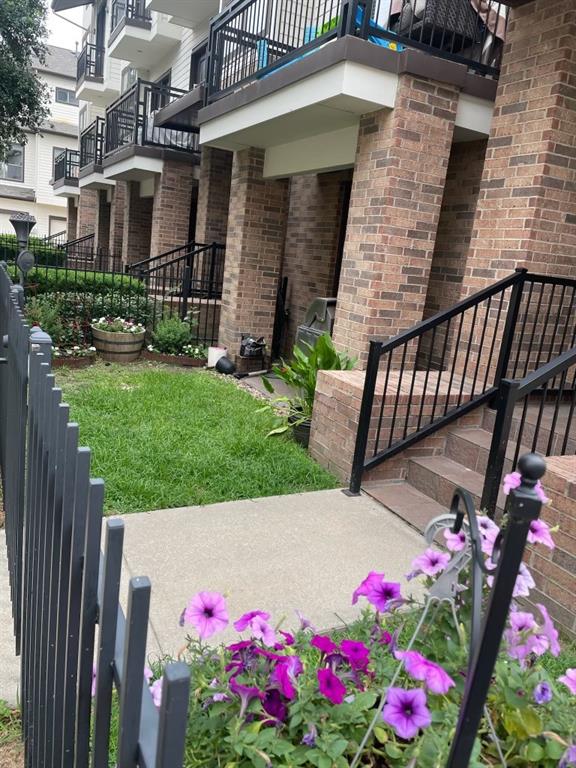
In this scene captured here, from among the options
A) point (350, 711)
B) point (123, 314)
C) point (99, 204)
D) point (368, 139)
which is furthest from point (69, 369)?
point (99, 204)

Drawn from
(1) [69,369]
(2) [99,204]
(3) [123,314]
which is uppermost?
(2) [99,204]

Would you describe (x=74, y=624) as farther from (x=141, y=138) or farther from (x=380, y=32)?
(x=141, y=138)

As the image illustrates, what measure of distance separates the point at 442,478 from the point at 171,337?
16.8 ft

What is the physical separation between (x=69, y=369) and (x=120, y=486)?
3.96m

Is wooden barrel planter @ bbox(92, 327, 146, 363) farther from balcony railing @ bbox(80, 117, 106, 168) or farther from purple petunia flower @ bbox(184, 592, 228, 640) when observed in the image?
balcony railing @ bbox(80, 117, 106, 168)

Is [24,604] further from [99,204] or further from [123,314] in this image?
[99,204]

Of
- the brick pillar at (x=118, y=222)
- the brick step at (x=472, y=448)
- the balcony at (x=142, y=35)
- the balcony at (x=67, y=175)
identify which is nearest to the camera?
the brick step at (x=472, y=448)

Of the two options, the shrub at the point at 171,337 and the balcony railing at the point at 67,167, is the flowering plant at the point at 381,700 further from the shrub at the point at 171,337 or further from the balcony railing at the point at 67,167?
the balcony railing at the point at 67,167

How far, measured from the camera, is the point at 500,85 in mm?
5109

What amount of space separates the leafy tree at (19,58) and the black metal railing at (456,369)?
1242 centimetres

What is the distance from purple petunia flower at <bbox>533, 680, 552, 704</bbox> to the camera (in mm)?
1163

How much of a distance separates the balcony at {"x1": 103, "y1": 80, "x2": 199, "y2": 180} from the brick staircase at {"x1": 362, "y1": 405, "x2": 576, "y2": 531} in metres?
9.03

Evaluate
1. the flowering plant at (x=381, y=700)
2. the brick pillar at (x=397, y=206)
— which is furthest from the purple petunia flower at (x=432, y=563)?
the brick pillar at (x=397, y=206)

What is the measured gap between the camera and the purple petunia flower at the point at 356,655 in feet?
4.42
